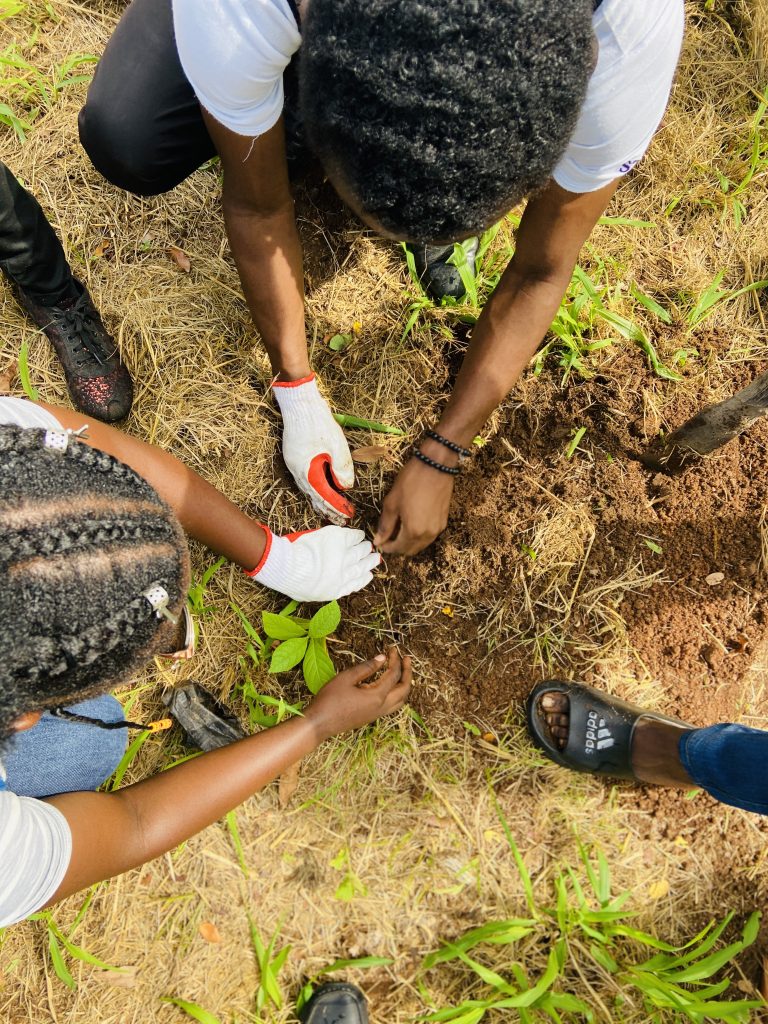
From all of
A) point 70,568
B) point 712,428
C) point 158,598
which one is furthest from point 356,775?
point 712,428

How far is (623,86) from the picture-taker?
1180 mm

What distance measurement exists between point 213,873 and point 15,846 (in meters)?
0.79

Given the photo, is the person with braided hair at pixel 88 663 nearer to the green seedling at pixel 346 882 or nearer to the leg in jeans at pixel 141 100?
the green seedling at pixel 346 882

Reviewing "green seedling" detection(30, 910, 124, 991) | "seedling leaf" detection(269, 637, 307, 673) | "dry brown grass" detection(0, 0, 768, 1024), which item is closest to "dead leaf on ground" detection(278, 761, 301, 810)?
"dry brown grass" detection(0, 0, 768, 1024)

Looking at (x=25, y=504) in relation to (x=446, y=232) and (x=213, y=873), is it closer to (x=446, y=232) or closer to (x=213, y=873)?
(x=446, y=232)

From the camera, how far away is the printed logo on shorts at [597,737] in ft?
5.80

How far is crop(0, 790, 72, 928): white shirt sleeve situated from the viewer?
1.19m

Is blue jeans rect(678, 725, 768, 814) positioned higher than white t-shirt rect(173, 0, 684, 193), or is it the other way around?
white t-shirt rect(173, 0, 684, 193)

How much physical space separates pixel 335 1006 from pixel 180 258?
217 cm

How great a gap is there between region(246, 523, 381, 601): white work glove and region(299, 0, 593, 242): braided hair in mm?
1003

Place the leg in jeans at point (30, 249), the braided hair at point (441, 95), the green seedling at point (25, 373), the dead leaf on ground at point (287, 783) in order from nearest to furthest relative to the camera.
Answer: the braided hair at point (441, 95) → the leg in jeans at point (30, 249) → the dead leaf on ground at point (287, 783) → the green seedling at point (25, 373)

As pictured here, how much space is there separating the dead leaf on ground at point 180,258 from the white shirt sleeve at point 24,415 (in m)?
0.84

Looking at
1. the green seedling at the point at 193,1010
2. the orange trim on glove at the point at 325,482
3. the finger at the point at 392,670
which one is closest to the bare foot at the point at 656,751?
the finger at the point at 392,670

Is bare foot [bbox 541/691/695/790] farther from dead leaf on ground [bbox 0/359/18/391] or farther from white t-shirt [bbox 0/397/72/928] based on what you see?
dead leaf on ground [bbox 0/359/18/391]
